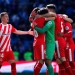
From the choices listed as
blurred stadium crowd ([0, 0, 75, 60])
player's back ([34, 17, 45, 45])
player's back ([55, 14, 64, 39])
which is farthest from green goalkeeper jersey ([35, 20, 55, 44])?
blurred stadium crowd ([0, 0, 75, 60])

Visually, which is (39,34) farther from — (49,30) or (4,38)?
(4,38)

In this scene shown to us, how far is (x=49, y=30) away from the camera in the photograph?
10.9 m

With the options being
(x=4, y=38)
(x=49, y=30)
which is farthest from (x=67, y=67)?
(x=4, y=38)

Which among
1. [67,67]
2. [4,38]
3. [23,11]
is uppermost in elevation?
[23,11]

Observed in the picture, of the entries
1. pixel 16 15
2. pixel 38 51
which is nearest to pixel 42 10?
pixel 38 51

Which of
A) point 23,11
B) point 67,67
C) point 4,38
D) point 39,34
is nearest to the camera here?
point 39,34

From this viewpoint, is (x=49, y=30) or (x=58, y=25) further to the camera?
(x=58, y=25)

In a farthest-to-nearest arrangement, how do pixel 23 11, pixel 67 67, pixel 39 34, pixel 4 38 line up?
pixel 23 11
pixel 67 67
pixel 4 38
pixel 39 34

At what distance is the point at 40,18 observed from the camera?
10820 millimetres

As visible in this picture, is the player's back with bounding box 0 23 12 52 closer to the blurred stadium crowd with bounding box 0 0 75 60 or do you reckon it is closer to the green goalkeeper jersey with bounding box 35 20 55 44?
the green goalkeeper jersey with bounding box 35 20 55 44

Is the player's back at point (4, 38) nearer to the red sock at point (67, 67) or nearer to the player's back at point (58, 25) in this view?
the player's back at point (58, 25)

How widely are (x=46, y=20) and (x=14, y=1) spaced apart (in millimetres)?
9557

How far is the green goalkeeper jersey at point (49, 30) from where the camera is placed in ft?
35.1

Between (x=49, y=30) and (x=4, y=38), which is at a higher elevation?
(x=49, y=30)
